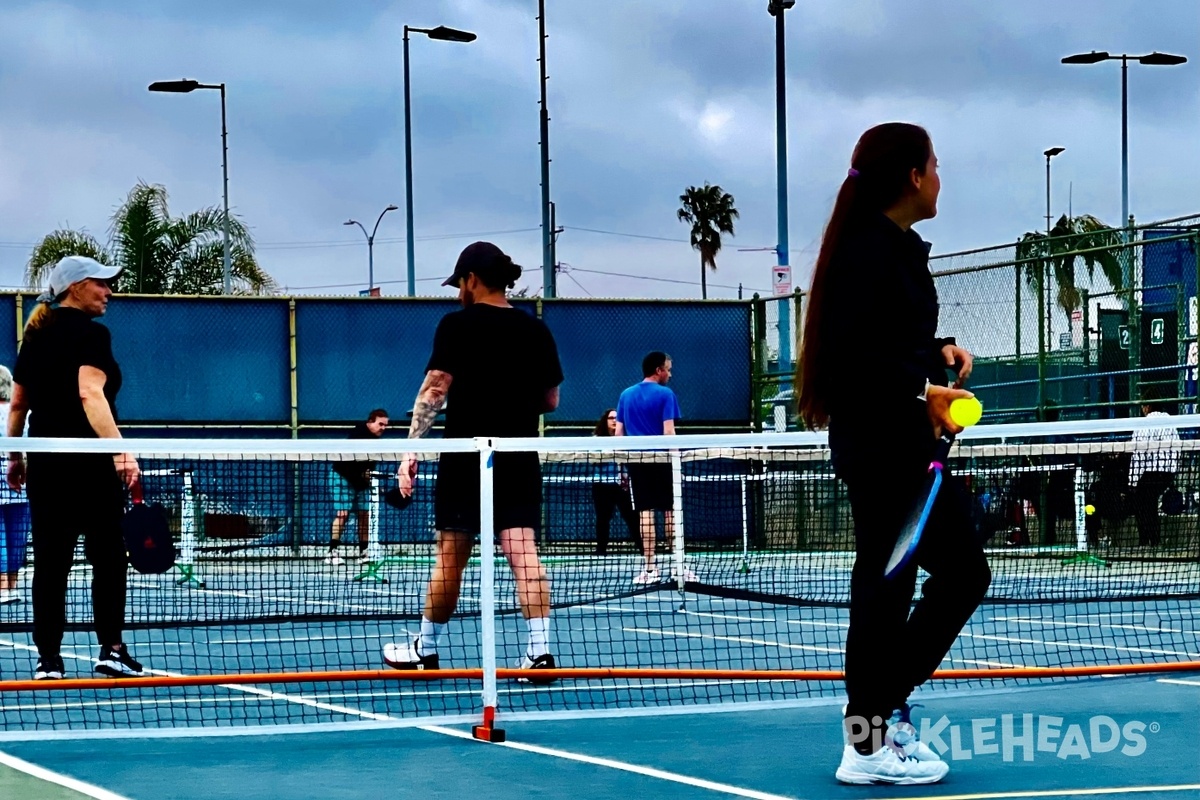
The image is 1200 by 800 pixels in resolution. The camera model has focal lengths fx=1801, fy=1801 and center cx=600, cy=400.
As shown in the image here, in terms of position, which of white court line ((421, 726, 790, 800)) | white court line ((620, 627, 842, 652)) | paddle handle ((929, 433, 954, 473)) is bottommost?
white court line ((620, 627, 842, 652))

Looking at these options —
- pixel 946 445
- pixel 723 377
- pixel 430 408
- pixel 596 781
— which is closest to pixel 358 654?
pixel 430 408

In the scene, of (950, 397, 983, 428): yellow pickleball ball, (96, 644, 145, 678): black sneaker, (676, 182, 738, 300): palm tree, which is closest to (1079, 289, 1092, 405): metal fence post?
(96, 644, 145, 678): black sneaker

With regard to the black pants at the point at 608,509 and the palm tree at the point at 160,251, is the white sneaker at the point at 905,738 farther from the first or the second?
the palm tree at the point at 160,251

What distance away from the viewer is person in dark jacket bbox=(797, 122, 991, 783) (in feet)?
16.0

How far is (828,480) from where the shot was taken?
13602 mm

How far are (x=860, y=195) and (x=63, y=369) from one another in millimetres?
3949

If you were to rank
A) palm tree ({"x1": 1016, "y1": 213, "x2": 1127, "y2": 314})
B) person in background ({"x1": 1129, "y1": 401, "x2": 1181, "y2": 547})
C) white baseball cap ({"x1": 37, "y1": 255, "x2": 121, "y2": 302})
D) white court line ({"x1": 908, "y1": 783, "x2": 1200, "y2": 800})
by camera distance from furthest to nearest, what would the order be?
palm tree ({"x1": 1016, "y1": 213, "x2": 1127, "y2": 314})
person in background ({"x1": 1129, "y1": 401, "x2": 1181, "y2": 547})
white baseball cap ({"x1": 37, "y1": 255, "x2": 121, "y2": 302})
white court line ({"x1": 908, "y1": 783, "x2": 1200, "y2": 800})

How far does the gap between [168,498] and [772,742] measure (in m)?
8.47

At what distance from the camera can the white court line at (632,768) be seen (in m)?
4.90

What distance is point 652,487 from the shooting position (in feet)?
44.3

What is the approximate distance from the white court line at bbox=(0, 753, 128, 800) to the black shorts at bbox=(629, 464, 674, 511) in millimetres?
7954

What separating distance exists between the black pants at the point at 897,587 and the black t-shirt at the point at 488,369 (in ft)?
8.44

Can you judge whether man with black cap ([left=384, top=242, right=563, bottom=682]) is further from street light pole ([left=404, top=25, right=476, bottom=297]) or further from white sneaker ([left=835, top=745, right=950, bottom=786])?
street light pole ([left=404, top=25, right=476, bottom=297])

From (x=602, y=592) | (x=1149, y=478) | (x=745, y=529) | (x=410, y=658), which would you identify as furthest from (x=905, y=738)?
(x=1149, y=478)
